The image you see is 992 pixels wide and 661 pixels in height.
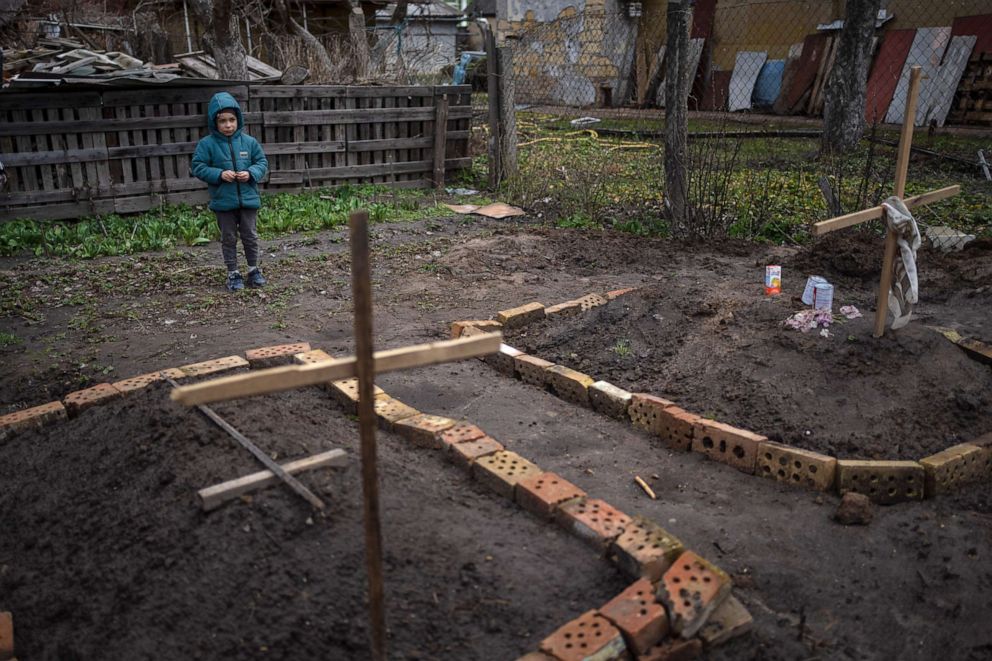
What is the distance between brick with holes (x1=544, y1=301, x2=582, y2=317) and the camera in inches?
231

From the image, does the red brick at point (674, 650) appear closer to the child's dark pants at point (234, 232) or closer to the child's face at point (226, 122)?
the child's dark pants at point (234, 232)

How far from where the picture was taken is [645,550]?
2.94 meters

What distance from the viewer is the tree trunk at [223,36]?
12.5 meters

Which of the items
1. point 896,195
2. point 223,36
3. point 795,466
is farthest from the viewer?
point 223,36

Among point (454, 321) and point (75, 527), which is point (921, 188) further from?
point (75, 527)

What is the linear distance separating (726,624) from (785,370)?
7.30 feet

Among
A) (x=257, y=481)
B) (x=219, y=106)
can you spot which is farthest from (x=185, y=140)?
(x=257, y=481)

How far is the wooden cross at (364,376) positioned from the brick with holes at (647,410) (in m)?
2.13

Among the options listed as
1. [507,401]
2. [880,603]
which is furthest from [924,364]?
[507,401]

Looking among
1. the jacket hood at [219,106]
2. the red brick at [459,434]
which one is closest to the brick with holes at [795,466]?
the red brick at [459,434]

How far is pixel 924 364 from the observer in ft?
14.9

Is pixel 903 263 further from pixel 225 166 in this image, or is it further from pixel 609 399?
pixel 225 166

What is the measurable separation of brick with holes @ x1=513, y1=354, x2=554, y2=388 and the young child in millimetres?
2974

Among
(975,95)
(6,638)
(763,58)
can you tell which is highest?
(763,58)
